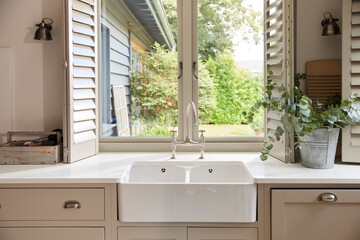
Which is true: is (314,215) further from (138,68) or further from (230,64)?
(138,68)

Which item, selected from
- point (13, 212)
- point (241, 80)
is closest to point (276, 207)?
point (241, 80)

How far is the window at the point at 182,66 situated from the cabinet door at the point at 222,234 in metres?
0.92

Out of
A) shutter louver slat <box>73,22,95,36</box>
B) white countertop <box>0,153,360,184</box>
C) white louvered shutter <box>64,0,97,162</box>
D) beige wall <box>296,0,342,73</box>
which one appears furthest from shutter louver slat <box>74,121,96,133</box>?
beige wall <box>296,0,342,73</box>

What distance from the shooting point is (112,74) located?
299cm

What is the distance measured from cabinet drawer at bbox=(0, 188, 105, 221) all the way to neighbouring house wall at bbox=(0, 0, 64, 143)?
0.81 m

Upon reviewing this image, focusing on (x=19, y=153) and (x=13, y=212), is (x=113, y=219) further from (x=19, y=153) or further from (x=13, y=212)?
(x=19, y=153)

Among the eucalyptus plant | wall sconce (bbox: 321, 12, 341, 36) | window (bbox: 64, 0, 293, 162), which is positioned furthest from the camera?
window (bbox: 64, 0, 293, 162)

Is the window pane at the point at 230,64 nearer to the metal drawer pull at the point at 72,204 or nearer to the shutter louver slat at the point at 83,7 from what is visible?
the shutter louver slat at the point at 83,7

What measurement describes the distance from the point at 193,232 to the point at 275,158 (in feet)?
2.83

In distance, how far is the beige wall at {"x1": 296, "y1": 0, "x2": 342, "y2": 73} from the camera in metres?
2.80

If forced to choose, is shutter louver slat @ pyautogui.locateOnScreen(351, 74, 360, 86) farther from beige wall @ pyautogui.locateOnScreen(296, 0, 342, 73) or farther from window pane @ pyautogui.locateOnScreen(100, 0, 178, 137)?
window pane @ pyautogui.locateOnScreen(100, 0, 178, 137)

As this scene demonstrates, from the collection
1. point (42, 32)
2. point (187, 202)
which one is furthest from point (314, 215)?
point (42, 32)

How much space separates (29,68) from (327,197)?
2.17m

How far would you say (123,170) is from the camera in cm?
234
